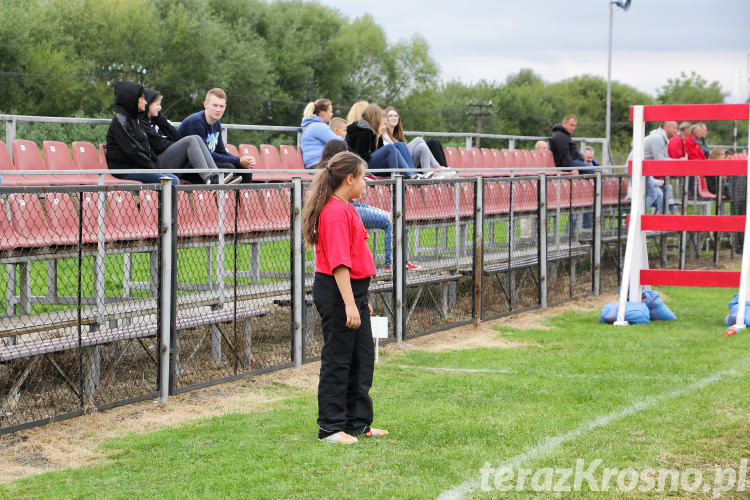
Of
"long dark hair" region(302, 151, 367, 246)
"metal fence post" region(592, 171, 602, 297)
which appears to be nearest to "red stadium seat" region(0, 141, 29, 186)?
"long dark hair" region(302, 151, 367, 246)

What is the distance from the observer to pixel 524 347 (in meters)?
10.4

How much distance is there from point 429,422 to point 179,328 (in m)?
2.47

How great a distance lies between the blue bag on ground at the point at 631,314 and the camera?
39.3 feet

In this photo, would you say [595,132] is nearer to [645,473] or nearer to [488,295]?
[488,295]

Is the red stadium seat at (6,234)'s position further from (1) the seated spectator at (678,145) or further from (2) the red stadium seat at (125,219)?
(1) the seated spectator at (678,145)

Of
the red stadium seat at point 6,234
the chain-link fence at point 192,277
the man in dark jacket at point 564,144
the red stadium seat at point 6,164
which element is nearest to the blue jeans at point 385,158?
the chain-link fence at point 192,277

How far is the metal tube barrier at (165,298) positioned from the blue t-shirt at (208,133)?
3410 millimetres

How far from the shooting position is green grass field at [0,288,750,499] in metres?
5.55

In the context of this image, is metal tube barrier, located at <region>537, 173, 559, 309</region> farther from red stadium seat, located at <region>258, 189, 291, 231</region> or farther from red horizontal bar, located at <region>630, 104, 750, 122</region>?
red stadium seat, located at <region>258, 189, 291, 231</region>

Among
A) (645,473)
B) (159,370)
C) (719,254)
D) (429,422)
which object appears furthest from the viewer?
(719,254)

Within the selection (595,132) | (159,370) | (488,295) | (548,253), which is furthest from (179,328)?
(595,132)

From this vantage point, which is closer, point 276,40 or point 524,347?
point 524,347

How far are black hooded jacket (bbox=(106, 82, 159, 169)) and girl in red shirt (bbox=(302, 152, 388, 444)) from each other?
4221 mm

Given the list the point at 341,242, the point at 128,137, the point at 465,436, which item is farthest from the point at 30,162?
the point at 465,436
